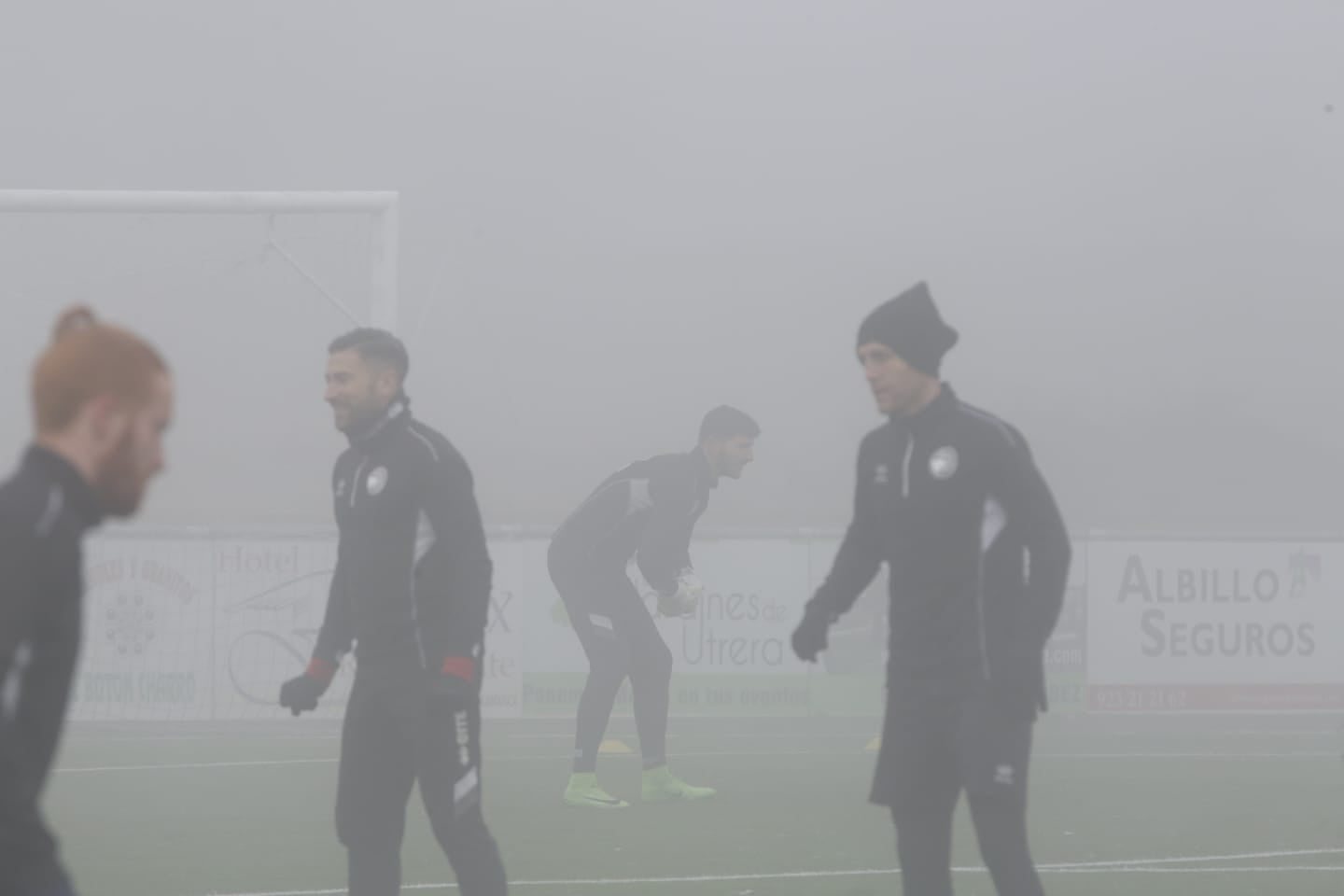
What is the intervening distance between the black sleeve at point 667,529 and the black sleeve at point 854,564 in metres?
4.55

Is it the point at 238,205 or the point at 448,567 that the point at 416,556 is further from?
the point at 238,205

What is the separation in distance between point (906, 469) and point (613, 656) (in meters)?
5.23

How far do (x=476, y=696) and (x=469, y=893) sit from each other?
1.86ft

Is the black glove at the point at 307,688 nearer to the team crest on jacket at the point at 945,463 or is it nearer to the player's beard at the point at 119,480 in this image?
the team crest on jacket at the point at 945,463

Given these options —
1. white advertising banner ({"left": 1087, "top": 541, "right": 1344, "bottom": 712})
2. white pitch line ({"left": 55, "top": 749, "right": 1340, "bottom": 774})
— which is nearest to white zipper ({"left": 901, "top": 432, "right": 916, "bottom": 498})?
white pitch line ({"left": 55, "top": 749, "right": 1340, "bottom": 774})

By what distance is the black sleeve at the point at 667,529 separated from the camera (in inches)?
392

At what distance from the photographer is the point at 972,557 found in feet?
16.5

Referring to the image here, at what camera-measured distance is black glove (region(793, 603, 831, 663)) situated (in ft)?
17.2

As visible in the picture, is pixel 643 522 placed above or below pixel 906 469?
below

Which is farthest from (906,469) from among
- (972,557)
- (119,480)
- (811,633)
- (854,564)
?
(119,480)

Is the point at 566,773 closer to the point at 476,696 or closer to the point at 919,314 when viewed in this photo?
the point at 476,696

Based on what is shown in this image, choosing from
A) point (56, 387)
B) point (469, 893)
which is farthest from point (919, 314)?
point (56, 387)

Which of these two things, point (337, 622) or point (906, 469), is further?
point (337, 622)

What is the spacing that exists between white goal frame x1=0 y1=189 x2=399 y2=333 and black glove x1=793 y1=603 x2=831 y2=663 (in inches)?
272
